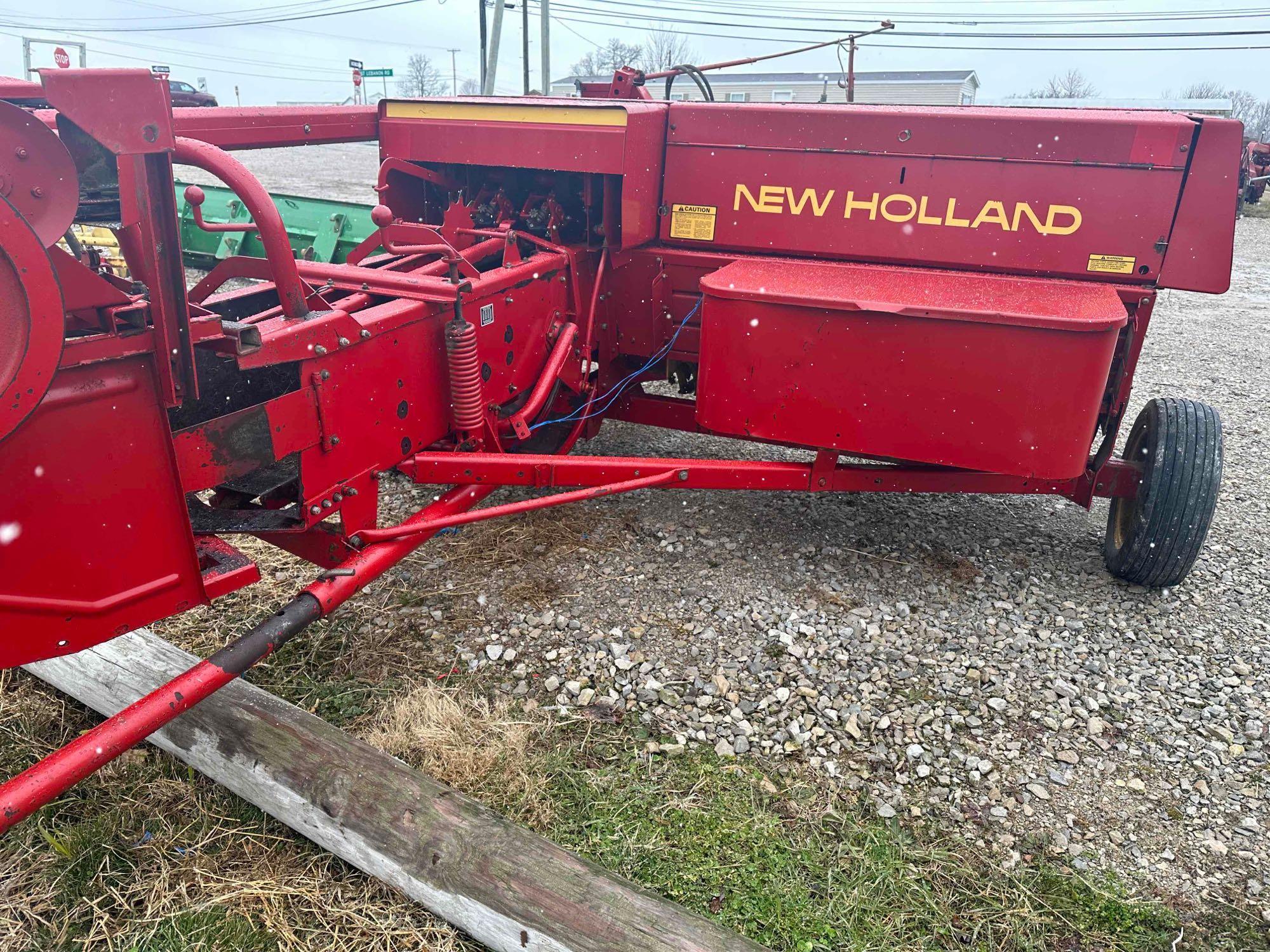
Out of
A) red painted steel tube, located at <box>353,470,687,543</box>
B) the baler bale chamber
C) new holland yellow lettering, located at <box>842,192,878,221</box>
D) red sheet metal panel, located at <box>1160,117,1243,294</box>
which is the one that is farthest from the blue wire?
red sheet metal panel, located at <box>1160,117,1243,294</box>

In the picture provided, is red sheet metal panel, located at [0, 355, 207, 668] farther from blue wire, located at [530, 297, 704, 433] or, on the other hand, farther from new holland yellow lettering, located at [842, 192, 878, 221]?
new holland yellow lettering, located at [842, 192, 878, 221]

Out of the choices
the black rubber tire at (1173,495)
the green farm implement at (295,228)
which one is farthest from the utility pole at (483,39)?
the black rubber tire at (1173,495)

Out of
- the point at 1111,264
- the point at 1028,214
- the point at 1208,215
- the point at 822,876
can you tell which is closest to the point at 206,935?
the point at 822,876

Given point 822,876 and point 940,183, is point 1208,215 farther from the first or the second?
point 822,876

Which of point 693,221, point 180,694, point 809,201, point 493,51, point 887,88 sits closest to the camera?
point 180,694

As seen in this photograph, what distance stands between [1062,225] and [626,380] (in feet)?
6.07

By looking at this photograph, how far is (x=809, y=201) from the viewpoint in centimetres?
341

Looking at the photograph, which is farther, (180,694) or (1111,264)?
(1111,264)

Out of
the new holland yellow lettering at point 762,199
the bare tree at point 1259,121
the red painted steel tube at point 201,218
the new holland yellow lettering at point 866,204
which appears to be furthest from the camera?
the bare tree at point 1259,121

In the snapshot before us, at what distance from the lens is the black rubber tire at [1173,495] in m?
3.38

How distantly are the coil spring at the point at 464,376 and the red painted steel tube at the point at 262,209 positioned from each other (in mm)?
558

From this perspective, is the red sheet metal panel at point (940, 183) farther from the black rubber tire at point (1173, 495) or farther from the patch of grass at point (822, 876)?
the patch of grass at point (822, 876)

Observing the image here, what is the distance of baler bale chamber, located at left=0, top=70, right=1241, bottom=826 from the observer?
71.7 inches

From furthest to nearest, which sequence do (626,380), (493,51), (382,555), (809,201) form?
→ (493,51) → (626,380) → (809,201) → (382,555)
